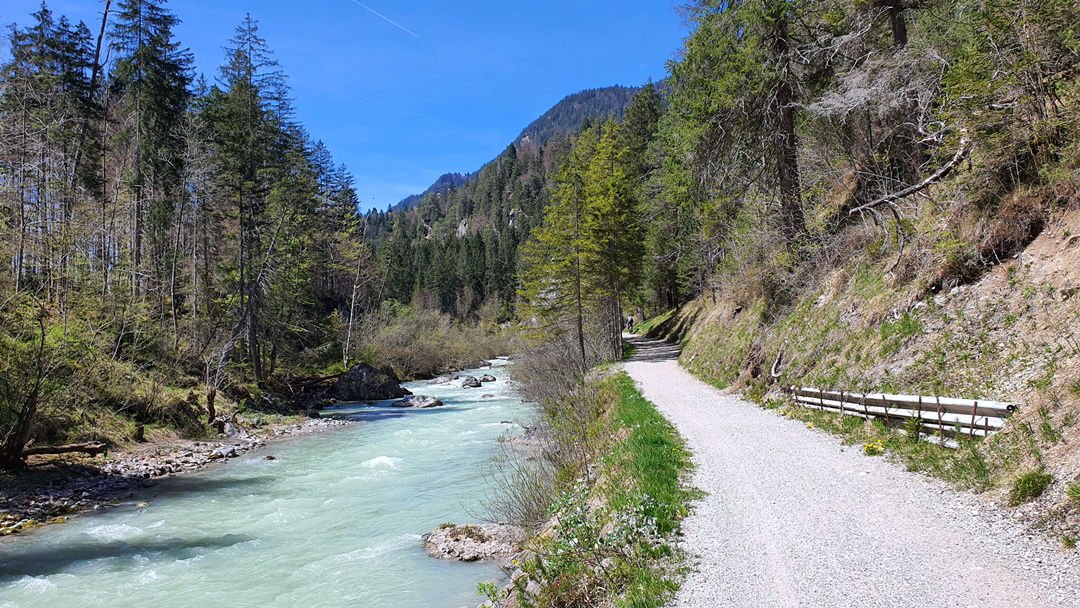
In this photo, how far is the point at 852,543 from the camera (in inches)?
199

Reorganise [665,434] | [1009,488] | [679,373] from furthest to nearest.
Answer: [679,373] → [665,434] → [1009,488]

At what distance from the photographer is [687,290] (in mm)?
43125

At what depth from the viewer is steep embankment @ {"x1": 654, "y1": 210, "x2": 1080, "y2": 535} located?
18.7 feet

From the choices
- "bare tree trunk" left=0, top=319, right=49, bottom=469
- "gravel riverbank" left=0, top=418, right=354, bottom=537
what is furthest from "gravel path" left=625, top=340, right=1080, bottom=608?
"bare tree trunk" left=0, top=319, right=49, bottom=469

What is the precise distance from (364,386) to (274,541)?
22597 millimetres

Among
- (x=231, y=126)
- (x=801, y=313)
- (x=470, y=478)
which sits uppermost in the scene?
(x=231, y=126)

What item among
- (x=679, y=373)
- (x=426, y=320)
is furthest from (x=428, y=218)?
(x=679, y=373)

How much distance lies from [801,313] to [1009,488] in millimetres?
9429

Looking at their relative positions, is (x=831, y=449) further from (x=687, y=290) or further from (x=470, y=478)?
(x=687, y=290)

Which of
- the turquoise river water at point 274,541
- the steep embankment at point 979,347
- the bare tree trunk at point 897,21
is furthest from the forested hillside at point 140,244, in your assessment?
the bare tree trunk at point 897,21

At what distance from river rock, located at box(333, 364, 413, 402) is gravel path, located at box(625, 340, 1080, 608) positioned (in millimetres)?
27134

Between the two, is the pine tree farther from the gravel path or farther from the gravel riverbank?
the gravel path

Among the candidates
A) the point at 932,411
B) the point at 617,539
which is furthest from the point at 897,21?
the point at 617,539

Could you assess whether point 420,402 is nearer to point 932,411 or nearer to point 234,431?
point 234,431
